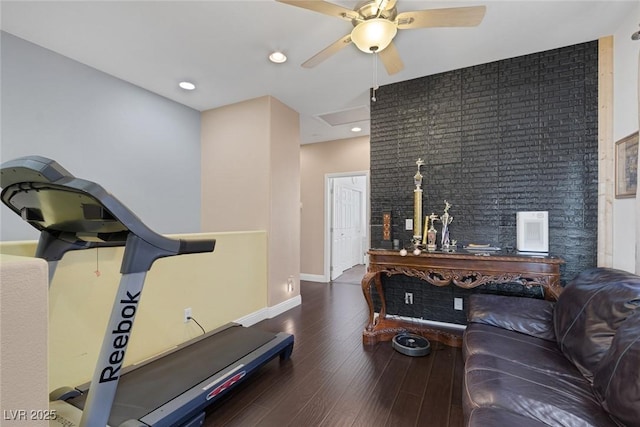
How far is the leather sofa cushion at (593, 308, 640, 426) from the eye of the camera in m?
1.07

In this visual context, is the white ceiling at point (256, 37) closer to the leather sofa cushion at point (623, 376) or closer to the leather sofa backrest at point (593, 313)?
the leather sofa backrest at point (593, 313)

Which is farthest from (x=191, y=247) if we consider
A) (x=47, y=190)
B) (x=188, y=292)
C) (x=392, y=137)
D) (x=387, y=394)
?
(x=392, y=137)

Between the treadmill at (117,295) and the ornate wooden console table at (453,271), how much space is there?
1534 mm

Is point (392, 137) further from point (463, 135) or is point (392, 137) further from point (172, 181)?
point (172, 181)

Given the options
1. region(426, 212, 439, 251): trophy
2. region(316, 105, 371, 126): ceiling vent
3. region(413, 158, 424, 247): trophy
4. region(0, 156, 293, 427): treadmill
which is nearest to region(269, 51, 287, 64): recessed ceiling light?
region(316, 105, 371, 126): ceiling vent

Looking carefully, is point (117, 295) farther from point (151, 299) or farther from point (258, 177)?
point (258, 177)

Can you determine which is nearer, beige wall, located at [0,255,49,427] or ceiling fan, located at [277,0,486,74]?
beige wall, located at [0,255,49,427]

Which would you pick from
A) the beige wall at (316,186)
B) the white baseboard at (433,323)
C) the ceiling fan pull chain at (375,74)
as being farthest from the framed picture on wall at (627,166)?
the beige wall at (316,186)

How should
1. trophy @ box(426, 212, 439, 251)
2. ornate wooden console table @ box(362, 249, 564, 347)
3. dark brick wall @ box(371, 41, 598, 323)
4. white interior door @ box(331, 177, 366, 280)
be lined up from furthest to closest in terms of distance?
white interior door @ box(331, 177, 366, 280), trophy @ box(426, 212, 439, 251), dark brick wall @ box(371, 41, 598, 323), ornate wooden console table @ box(362, 249, 564, 347)

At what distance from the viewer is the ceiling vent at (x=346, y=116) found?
4.09 metres

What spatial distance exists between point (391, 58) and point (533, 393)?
2397mm

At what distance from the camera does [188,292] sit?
8.34 ft

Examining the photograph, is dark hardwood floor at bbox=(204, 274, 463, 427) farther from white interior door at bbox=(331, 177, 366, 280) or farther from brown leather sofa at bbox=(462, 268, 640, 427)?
white interior door at bbox=(331, 177, 366, 280)

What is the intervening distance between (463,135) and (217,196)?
3.33 m
